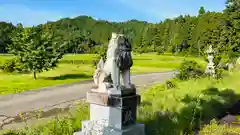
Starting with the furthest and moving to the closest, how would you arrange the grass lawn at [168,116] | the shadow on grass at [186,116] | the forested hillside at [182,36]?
the forested hillside at [182,36], the shadow on grass at [186,116], the grass lawn at [168,116]

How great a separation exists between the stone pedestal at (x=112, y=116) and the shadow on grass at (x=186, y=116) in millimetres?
1115

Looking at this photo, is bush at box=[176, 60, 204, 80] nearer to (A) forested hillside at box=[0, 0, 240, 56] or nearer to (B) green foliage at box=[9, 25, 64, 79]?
(B) green foliage at box=[9, 25, 64, 79]

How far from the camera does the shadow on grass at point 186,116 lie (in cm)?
712

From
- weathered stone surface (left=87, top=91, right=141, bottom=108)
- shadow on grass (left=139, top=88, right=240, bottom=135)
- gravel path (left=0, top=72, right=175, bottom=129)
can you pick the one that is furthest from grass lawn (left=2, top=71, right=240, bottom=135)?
gravel path (left=0, top=72, right=175, bottom=129)

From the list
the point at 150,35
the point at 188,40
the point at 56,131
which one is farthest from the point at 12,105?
the point at 150,35

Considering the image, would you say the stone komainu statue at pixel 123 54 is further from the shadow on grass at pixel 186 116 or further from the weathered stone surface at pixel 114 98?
the shadow on grass at pixel 186 116

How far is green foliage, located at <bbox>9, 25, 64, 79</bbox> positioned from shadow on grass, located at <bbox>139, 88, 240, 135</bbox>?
15.6 meters

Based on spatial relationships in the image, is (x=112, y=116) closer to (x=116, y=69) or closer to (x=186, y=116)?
(x=116, y=69)

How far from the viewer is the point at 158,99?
9.83m

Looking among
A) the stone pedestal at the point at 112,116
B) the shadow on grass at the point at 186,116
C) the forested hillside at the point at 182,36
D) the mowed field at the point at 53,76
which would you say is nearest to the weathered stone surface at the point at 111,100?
the stone pedestal at the point at 112,116

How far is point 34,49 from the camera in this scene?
2344 centimetres

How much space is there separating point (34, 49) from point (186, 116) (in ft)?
57.5

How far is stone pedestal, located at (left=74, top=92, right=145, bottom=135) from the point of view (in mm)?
5691

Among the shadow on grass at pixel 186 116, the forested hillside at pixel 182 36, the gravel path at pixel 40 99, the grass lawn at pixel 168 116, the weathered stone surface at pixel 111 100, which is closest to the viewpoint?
the weathered stone surface at pixel 111 100
